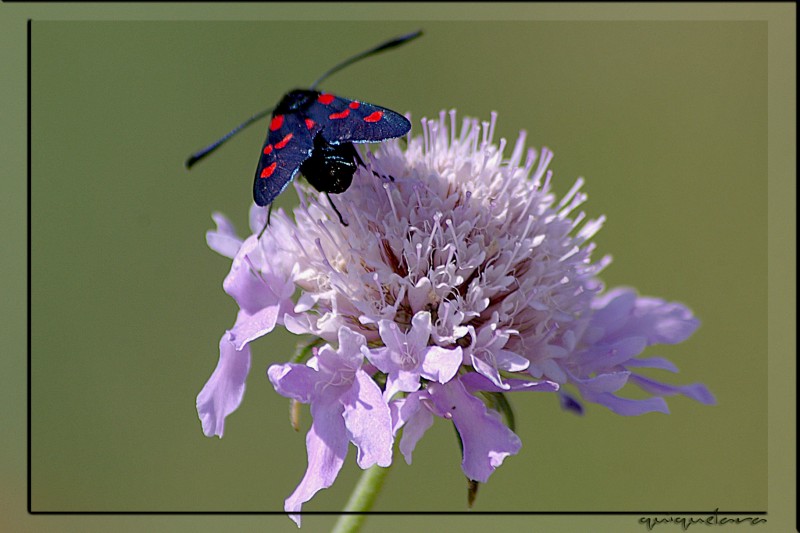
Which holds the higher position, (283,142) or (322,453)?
(283,142)

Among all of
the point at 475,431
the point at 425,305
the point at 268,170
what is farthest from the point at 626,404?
the point at 268,170

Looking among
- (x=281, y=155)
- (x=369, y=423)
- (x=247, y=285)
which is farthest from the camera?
(x=247, y=285)

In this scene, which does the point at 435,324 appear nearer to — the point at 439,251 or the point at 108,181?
the point at 439,251

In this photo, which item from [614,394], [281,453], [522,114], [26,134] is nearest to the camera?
[614,394]

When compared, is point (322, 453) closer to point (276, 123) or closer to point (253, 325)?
point (253, 325)

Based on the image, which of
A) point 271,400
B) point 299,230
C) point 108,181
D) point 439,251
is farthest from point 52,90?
point 439,251

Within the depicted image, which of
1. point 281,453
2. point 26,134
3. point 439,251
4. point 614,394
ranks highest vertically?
point 26,134

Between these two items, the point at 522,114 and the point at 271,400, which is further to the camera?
the point at 522,114

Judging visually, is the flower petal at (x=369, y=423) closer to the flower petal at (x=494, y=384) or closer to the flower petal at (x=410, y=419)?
the flower petal at (x=410, y=419)
